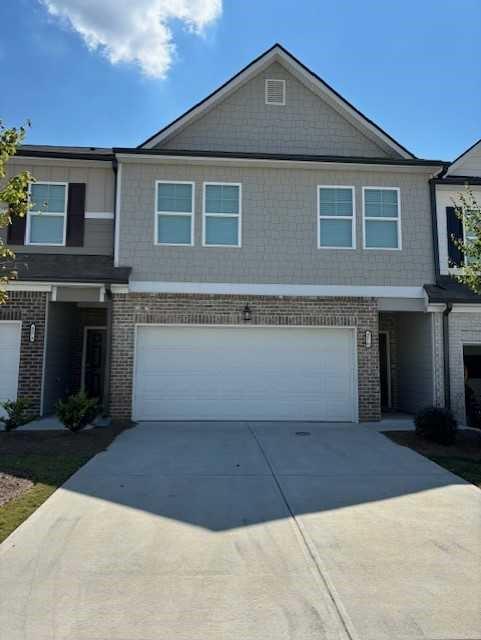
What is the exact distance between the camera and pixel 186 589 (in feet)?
12.9

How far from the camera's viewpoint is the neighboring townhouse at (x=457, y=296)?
12.1m

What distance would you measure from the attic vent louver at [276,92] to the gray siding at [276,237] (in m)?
2.39

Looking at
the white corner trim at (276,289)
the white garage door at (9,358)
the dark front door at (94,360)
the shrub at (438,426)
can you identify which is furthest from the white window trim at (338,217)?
the white garage door at (9,358)

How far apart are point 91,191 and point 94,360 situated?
4864 millimetres

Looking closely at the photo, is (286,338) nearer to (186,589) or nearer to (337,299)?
(337,299)

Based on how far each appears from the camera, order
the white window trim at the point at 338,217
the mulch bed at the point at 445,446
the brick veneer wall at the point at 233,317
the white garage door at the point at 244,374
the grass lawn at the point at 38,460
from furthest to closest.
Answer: the white window trim at the point at 338,217 → the white garage door at the point at 244,374 → the brick veneer wall at the point at 233,317 → the mulch bed at the point at 445,446 → the grass lawn at the point at 38,460

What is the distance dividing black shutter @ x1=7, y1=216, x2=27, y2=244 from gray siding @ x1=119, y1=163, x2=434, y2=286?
8.60 feet

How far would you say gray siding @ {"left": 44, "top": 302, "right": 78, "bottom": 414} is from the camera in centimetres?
1196

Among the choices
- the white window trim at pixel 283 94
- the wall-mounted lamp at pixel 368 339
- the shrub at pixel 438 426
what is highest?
the white window trim at pixel 283 94

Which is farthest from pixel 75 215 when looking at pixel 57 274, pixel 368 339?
pixel 368 339

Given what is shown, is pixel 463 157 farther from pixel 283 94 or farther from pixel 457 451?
pixel 457 451

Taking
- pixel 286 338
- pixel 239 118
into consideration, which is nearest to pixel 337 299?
pixel 286 338

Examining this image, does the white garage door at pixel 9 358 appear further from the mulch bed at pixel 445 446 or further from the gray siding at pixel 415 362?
the gray siding at pixel 415 362

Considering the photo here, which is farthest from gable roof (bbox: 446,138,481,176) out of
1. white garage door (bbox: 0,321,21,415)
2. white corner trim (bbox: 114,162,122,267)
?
white garage door (bbox: 0,321,21,415)
